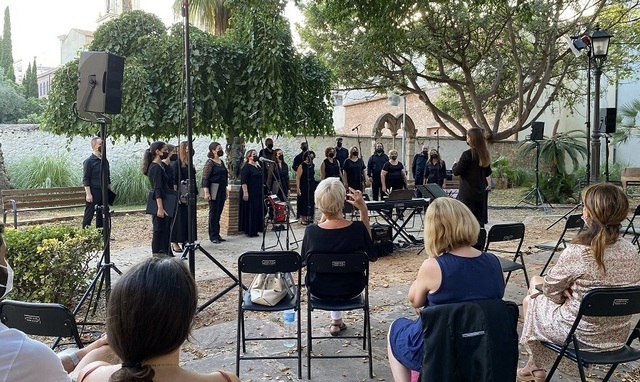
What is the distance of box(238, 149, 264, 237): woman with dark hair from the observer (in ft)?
31.5

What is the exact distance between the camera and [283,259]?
3.79 metres

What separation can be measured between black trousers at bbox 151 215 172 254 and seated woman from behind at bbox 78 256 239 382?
607cm

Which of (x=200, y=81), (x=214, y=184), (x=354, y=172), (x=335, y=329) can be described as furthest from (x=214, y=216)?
(x=335, y=329)

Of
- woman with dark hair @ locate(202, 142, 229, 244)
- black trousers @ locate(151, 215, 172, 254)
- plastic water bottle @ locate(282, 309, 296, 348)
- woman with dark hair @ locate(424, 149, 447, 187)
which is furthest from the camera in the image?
woman with dark hair @ locate(424, 149, 447, 187)

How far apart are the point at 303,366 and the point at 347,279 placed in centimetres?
72

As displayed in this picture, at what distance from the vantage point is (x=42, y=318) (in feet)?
8.65

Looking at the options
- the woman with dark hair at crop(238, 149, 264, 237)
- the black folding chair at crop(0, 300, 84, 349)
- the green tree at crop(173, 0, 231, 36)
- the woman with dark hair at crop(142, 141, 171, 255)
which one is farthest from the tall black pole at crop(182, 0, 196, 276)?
the green tree at crop(173, 0, 231, 36)

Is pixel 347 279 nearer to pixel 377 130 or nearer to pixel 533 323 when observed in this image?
pixel 533 323

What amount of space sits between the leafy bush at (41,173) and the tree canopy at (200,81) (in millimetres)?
4625

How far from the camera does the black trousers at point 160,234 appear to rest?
24.4ft

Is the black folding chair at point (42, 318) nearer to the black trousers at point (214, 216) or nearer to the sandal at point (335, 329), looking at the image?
the sandal at point (335, 329)

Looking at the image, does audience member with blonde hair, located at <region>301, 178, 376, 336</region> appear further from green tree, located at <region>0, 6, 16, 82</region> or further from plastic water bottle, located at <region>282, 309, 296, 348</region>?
green tree, located at <region>0, 6, 16, 82</region>

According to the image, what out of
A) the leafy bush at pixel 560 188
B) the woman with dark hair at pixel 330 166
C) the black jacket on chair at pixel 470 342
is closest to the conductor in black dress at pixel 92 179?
the woman with dark hair at pixel 330 166

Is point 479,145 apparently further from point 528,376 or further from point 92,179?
point 92,179
